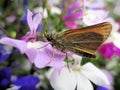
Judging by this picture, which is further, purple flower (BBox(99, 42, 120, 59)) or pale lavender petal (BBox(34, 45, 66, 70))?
purple flower (BBox(99, 42, 120, 59))

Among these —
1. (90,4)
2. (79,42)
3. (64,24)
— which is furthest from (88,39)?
(90,4)

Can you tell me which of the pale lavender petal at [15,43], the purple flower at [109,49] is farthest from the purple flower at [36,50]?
the purple flower at [109,49]

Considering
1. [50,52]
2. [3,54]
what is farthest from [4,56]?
[50,52]

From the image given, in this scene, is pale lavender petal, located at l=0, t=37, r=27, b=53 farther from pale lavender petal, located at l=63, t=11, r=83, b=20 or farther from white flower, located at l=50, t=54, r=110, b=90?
pale lavender petal, located at l=63, t=11, r=83, b=20

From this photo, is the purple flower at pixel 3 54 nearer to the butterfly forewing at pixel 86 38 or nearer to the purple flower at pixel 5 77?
the purple flower at pixel 5 77

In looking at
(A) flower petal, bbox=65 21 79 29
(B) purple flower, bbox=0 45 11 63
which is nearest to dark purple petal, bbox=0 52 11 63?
(B) purple flower, bbox=0 45 11 63

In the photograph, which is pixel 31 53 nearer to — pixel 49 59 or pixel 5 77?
pixel 49 59
